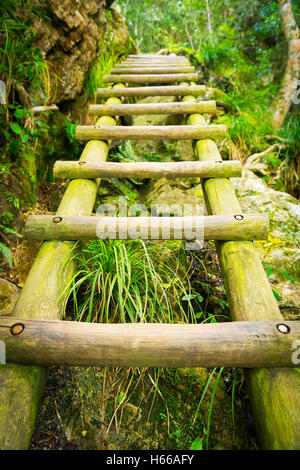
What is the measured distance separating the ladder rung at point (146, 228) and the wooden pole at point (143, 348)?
472 millimetres

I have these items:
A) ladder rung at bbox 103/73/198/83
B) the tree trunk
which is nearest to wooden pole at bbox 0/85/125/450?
A: ladder rung at bbox 103/73/198/83

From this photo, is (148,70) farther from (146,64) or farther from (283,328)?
(283,328)

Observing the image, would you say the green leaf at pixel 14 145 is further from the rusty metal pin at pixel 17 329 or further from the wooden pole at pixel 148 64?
the wooden pole at pixel 148 64

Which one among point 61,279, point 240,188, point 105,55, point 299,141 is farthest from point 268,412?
point 105,55

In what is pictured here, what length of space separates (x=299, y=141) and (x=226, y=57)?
2.79 metres

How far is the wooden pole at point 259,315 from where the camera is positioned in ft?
2.27

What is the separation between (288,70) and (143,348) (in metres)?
4.63

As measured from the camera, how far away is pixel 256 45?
17.3 ft

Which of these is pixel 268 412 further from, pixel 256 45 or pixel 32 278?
pixel 256 45

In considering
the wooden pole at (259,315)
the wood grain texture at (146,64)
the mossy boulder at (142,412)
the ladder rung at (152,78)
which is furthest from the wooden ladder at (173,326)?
the wood grain texture at (146,64)

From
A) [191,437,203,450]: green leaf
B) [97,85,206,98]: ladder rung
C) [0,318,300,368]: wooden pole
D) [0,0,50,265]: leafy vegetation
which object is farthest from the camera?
[97,85,206,98]: ladder rung

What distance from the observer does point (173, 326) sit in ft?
2.69

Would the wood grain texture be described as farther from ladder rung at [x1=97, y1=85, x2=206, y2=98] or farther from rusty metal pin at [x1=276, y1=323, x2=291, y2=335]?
rusty metal pin at [x1=276, y1=323, x2=291, y2=335]

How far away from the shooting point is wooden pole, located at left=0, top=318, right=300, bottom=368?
769mm
